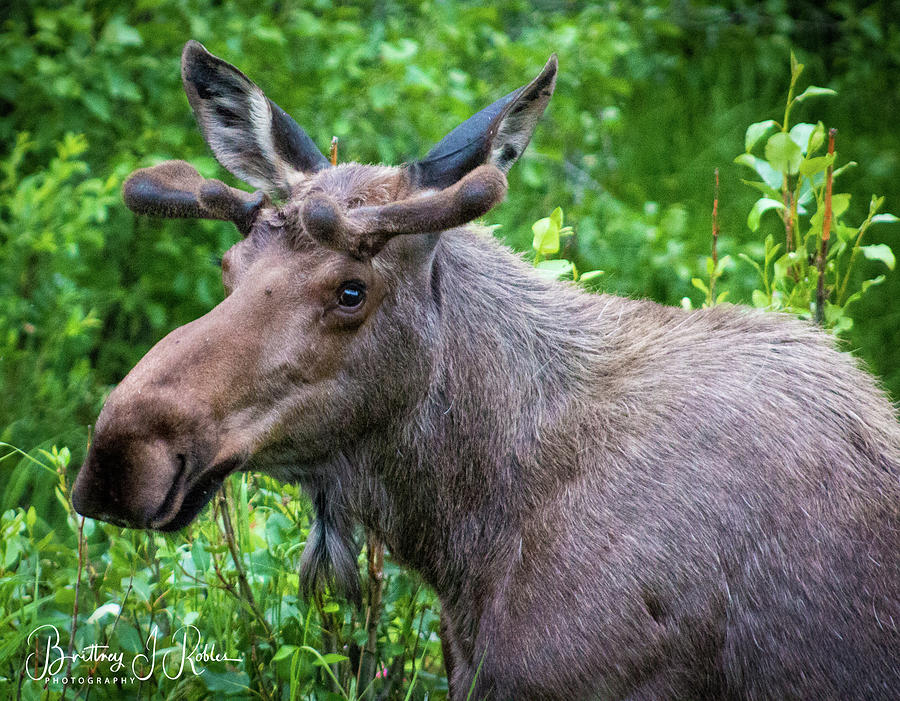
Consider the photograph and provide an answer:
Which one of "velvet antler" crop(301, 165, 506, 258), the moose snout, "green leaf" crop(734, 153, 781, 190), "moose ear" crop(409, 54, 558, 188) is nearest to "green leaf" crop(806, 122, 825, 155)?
"green leaf" crop(734, 153, 781, 190)

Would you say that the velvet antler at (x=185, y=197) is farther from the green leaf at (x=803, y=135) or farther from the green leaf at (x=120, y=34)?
the green leaf at (x=120, y=34)

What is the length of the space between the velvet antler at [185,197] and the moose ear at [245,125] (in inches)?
8.3

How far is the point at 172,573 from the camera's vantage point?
10.3 feet

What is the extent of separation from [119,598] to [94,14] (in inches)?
135

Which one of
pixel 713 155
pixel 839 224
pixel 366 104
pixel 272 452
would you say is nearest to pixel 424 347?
pixel 272 452

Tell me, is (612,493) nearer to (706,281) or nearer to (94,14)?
(706,281)

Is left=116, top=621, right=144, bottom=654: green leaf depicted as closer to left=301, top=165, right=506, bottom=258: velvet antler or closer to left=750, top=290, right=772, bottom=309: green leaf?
left=301, top=165, right=506, bottom=258: velvet antler

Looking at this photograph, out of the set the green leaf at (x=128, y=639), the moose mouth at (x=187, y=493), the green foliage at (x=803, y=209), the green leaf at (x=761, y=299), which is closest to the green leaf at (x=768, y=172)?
the green foliage at (x=803, y=209)

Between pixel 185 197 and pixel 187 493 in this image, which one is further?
pixel 185 197

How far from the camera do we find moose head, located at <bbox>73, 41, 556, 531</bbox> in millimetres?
2248

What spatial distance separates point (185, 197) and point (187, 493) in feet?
2.51

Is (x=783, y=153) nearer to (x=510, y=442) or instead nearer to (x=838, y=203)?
(x=838, y=203)

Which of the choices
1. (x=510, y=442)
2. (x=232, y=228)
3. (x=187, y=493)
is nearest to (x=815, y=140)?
(x=510, y=442)

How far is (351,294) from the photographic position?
8.23ft
